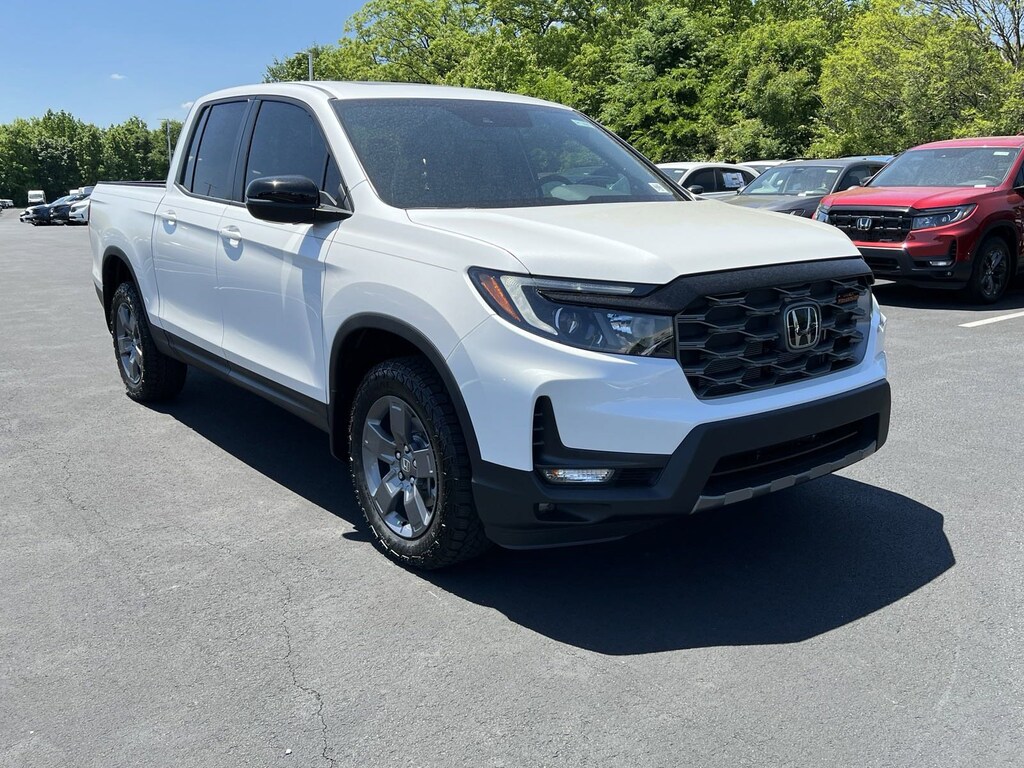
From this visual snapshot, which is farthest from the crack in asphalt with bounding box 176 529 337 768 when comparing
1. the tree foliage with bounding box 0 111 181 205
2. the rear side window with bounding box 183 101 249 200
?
the tree foliage with bounding box 0 111 181 205

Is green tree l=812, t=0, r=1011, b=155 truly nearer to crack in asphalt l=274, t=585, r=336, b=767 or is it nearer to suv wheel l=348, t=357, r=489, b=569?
suv wheel l=348, t=357, r=489, b=569

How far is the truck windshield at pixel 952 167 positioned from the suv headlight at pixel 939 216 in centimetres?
83

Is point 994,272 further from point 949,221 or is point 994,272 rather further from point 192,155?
point 192,155

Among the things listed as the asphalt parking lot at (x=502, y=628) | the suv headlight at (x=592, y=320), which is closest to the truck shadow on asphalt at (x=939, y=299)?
the asphalt parking lot at (x=502, y=628)

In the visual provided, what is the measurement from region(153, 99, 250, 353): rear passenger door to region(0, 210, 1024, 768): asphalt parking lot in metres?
0.80

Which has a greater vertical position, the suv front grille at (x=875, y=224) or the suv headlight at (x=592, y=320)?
the suv headlight at (x=592, y=320)

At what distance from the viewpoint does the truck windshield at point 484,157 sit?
410 centimetres

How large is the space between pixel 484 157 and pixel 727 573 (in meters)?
2.08

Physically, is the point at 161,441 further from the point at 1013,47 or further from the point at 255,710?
the point at 1013,47

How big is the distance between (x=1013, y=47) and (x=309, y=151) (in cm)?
2570

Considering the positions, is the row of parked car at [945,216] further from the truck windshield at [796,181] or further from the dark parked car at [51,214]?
the dark parked car at [51,214]

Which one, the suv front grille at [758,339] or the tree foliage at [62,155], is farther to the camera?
the tree foliage at [62,155]

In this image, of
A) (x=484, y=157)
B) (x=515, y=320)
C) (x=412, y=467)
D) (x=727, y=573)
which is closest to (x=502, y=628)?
(x=412, y=467)

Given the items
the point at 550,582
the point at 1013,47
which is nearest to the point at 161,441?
the point at 550,582
